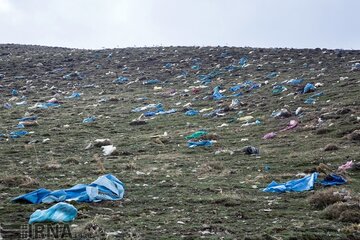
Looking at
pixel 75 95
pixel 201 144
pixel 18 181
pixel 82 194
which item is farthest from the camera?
pixel 75 95

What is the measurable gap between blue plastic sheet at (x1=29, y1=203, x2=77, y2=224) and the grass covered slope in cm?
18

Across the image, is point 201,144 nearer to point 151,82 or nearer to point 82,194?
point 82,194

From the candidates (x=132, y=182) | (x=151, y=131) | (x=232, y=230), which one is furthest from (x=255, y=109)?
(x=232, y=230)

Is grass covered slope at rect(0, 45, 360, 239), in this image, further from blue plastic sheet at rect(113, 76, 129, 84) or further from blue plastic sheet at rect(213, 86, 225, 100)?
blue plastic sheet at rect(113, 76, 129, 84)

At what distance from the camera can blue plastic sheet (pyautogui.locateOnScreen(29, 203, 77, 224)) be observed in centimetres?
576

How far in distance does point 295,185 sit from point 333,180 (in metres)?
0.71

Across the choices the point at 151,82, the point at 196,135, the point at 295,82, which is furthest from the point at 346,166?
the point at 151,82

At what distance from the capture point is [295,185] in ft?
25.9

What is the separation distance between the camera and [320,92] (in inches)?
674

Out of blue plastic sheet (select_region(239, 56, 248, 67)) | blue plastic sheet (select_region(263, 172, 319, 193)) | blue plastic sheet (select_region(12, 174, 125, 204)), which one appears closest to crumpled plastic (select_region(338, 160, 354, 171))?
blue plastic sheet (select_region(263, 172, 319, 193))

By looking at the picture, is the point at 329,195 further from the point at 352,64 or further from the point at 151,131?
the point at 352,64

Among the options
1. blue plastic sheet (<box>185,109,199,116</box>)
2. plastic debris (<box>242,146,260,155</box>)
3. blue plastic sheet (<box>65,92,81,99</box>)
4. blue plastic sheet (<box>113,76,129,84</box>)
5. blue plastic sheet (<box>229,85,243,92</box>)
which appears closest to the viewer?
plastic debris (<box>242,146,260,155</box>)

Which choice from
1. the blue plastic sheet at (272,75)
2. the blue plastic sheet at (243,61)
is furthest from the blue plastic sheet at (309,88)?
the blue plastic sheet at (243,61)

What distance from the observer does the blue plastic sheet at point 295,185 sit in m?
7.77
